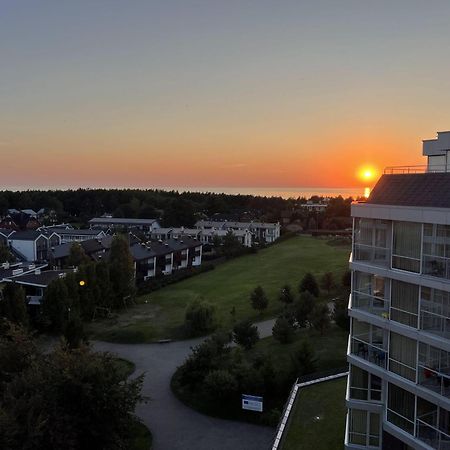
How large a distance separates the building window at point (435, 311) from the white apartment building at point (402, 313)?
0.8 inches

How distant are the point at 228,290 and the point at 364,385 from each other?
31777 millimetres

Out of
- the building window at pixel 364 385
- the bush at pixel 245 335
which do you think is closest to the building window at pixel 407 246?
the building window at pixel 364 385

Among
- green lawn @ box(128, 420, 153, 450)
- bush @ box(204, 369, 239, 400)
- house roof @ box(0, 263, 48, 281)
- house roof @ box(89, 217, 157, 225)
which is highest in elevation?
house roof @ box(89, 217, 157, 225)

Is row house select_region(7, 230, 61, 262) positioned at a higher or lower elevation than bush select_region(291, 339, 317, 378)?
higher

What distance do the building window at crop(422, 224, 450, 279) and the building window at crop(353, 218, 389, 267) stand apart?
3.69ft

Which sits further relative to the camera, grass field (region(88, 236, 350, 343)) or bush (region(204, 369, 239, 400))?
grass field (region(88, 236, 350, 343))

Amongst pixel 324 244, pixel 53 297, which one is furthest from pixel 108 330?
pixel 324 244

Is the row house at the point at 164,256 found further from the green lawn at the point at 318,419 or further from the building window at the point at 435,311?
the building window at the point at 435,311

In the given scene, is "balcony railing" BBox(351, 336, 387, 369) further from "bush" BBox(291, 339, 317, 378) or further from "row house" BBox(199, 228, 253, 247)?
"row house" BBox(199, 228, 253, 247)

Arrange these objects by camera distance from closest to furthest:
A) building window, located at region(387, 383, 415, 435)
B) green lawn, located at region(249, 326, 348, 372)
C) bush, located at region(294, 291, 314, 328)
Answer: building window, located at region(387, 383, 415, 435) < green lawn, located at region(249, 326, 348, 372) < bush, located at region(294, 291, 314, 328)

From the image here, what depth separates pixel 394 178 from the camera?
475 inches

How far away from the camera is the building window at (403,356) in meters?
10.9

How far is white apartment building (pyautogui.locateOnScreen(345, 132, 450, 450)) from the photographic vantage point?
1036 cm

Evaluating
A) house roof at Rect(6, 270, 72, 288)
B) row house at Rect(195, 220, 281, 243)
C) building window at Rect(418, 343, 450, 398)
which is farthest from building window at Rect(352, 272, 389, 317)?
row house at Rect(195, 220, 281, 243)
